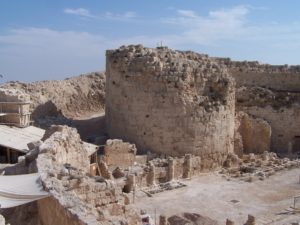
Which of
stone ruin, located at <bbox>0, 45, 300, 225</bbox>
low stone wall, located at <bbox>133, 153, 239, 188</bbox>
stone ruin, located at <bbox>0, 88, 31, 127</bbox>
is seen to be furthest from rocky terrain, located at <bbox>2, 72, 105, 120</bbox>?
low stone wall, located at <bbox>133, 153, 239, 188</bbox>

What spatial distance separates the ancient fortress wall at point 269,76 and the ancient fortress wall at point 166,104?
10.4m

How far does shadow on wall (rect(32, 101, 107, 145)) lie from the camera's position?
1933cm

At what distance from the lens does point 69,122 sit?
69.2 ft

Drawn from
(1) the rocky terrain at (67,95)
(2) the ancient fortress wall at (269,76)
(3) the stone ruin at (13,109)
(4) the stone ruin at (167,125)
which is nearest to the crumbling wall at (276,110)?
(4) the stone ruin at (167,125)

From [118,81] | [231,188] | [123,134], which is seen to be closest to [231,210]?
[231,188]

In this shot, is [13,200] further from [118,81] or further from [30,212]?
[118,81]

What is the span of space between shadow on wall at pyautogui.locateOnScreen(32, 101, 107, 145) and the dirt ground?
479 centimetres

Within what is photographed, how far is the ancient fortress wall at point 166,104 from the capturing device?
56.2ft

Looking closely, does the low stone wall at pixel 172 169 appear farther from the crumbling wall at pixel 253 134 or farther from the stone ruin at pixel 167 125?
the crumbling wall at pixel 253 134

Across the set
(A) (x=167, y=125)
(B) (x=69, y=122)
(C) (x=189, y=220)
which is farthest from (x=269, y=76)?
(C) (x=189, y=220)

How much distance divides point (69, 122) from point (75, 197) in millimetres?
14341

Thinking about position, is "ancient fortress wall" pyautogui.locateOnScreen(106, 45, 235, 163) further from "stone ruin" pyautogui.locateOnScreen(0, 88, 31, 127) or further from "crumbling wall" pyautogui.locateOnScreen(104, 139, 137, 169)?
"stone ruin" pyautogui.locateOnScreen(0, 88, 31, 127)

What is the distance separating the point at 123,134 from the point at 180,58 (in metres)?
4.20

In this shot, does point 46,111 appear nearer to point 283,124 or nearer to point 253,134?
point 253,134
